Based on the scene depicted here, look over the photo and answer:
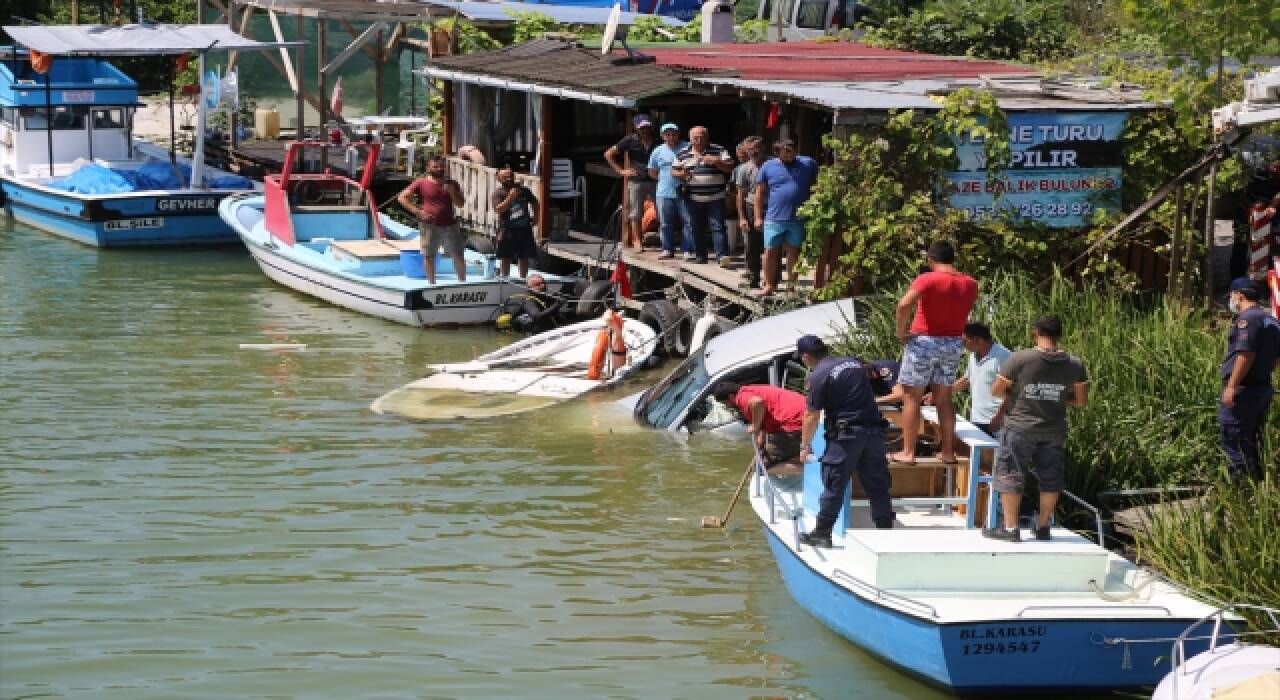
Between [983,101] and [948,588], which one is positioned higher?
[983,101]

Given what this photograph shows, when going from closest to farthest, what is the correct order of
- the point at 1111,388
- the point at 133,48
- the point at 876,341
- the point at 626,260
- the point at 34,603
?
the point at 34,603 → the point at 1111,388 → the point at 876,341 → the point at 626,260 → the point at 133,48

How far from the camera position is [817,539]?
35.4 feet

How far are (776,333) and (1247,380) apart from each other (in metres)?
4.82

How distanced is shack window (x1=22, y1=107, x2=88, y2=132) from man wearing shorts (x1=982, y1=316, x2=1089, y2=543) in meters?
23.0

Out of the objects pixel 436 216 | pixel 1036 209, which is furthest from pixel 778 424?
pixel 436 216

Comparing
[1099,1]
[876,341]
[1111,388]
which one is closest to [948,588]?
[1111,388]

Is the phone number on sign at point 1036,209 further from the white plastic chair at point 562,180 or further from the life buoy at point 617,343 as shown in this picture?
the white plastic chair at point 562,180

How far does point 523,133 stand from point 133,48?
6735 mm

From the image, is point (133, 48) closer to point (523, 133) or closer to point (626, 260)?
point (523, 133)

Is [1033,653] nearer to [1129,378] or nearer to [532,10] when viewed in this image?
[1129,378]

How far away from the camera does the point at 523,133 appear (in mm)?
26375

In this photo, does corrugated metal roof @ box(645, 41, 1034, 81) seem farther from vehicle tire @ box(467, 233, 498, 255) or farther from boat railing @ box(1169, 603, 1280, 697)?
boat railing @ box(1169, 603, 1280, 697)

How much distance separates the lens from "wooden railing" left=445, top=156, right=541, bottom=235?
23.8 metres

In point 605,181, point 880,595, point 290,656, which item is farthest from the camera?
point 605,181
